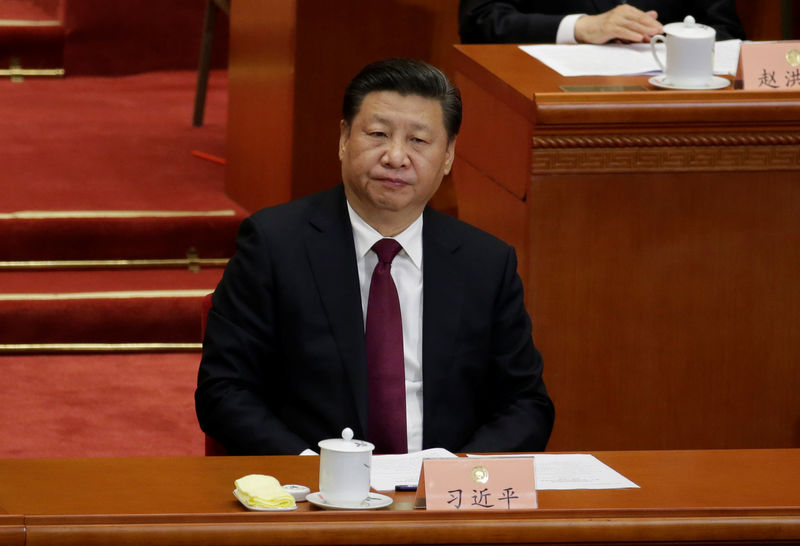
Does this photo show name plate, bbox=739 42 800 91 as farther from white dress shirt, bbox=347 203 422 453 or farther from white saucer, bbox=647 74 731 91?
white dress shirt, bbox=347 203 422 453

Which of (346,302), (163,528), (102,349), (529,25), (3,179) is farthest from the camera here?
(3,179)

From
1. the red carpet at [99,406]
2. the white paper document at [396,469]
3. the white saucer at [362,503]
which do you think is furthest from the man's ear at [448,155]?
the red carpet at [99,406]

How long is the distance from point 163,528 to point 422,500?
301 millimetres

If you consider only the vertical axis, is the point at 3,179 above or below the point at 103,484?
below

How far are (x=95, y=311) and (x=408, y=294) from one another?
70.6 inches

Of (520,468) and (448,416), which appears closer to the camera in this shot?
(520,468)

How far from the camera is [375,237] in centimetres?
225

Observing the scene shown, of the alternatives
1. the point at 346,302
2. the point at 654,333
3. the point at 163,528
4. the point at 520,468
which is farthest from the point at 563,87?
the point at 163,528

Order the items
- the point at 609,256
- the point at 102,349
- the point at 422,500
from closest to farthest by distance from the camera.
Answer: the point at 422,500 < the point at 609,256 < the point at 102,349

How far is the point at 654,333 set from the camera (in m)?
2.75

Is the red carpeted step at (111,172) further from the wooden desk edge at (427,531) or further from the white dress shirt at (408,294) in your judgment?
the wooden desk edge at (427,531)

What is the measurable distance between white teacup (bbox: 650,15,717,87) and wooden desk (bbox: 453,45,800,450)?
0.06m

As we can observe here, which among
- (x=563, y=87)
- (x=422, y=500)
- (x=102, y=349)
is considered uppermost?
(x=563, y=87)

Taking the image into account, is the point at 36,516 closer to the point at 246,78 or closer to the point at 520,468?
the point at 520,468
